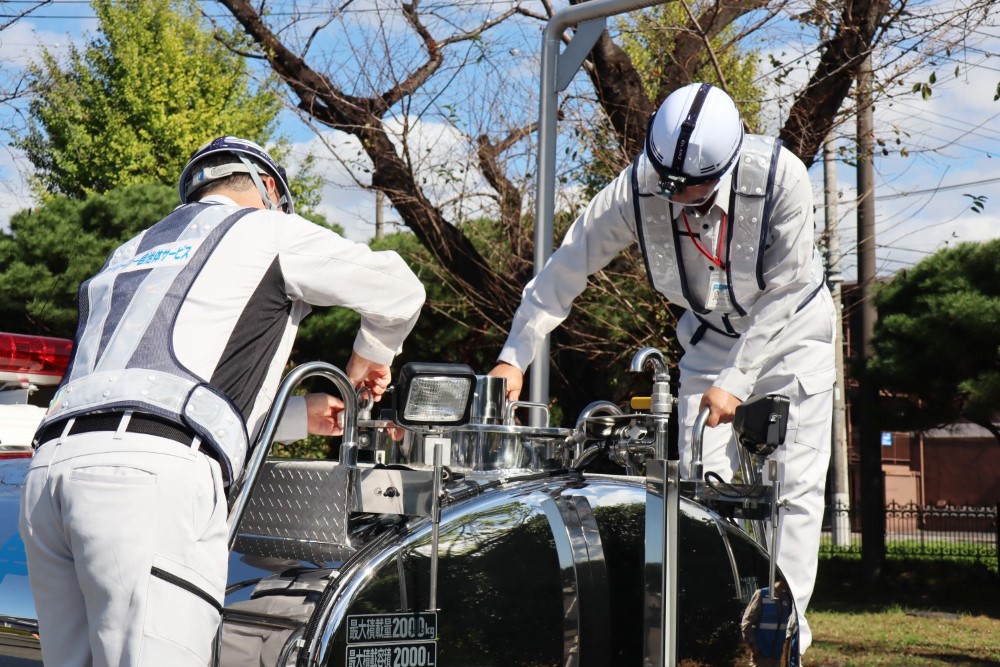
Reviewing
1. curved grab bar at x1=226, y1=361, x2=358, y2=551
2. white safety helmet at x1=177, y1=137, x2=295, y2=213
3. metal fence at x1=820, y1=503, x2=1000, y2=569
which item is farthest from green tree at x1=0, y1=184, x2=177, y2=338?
curved grab bar at x1=226, y1=361, x2=358, y2=551

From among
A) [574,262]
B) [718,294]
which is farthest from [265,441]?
[718,294]

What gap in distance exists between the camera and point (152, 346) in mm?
2289

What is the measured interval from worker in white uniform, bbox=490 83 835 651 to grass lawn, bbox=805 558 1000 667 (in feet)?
12.8

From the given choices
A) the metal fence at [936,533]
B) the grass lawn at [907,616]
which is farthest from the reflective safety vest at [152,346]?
the metal fence at [936,533]

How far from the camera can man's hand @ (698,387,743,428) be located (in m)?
3.12

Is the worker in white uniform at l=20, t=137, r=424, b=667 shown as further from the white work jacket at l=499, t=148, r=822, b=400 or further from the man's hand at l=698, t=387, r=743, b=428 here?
the white work jacket at l=499, t=148, r=822, b=400

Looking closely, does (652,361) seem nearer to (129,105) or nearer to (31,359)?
(31,359)

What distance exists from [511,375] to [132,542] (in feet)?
5.40

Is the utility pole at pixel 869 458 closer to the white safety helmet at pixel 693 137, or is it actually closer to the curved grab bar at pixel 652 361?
the white safety helmet at pixel 693 137

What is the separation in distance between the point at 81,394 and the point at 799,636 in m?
2.13

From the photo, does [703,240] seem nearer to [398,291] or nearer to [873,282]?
[398,291]

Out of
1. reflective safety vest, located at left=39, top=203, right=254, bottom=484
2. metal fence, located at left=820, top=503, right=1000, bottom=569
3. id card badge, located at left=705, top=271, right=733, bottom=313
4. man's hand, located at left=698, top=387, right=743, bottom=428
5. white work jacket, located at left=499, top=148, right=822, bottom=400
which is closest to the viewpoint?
reflective safety vest, located at left=39, top=203, right=254, bottom=484

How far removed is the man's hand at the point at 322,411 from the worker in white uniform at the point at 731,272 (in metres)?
0.83

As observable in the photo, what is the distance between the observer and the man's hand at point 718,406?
10.2 feet
